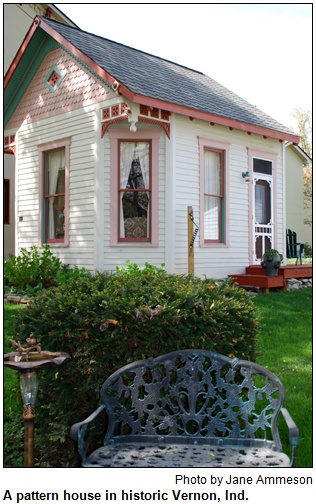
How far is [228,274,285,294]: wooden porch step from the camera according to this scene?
974 centimetres

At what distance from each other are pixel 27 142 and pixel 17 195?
144 cm

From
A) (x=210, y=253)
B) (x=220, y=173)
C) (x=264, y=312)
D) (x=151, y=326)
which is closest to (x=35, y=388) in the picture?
(x=151, y=326)

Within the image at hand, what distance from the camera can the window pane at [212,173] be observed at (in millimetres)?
10047

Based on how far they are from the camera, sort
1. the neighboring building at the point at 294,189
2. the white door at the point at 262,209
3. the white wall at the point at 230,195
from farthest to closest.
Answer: the neighboring building at the point at 294,189 → the white door at the point at 262,209 → the white wall at the point at 230,195

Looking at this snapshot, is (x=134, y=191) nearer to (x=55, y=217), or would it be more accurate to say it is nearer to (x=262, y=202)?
(x=55, y=217)

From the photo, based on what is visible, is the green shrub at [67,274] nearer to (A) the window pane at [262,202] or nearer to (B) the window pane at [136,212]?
(B) the window pane at [136,212]

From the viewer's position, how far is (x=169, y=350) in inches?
105

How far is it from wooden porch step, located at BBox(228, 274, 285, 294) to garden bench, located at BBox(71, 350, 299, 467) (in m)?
7.29

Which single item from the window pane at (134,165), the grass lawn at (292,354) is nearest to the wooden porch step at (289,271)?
the grass lawn at (292,354)

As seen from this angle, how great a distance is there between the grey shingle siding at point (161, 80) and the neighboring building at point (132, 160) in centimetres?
6

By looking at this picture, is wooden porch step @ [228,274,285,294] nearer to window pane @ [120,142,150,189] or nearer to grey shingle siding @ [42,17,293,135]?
window pane @ [120,142,150,189]

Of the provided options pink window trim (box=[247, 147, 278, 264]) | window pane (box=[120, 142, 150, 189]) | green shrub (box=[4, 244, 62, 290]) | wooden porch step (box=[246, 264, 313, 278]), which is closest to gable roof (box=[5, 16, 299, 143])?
pink window trim (box=[247, 147, 278, 264])

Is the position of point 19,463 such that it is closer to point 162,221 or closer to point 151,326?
point 151,326

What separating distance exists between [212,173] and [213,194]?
511mm
